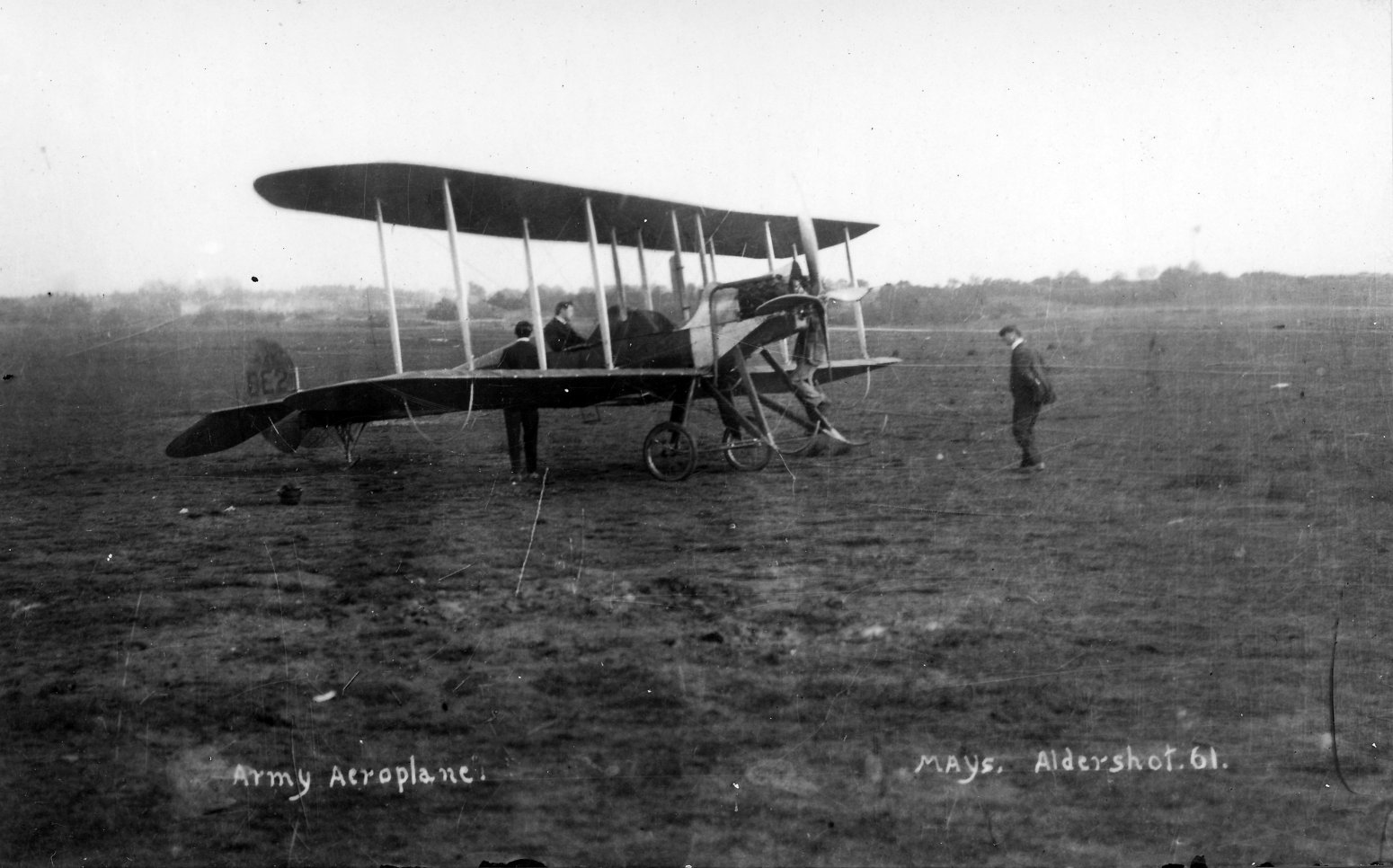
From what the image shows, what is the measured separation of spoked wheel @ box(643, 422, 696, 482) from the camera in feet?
14.3

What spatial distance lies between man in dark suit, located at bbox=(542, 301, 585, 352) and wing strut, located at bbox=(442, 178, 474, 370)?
1060 mm

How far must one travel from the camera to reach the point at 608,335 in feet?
14.3

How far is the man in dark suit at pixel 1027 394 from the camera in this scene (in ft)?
11.2

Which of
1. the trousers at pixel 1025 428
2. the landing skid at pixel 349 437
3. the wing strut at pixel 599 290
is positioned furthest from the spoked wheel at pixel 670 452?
the trousers at pixel 1025 428

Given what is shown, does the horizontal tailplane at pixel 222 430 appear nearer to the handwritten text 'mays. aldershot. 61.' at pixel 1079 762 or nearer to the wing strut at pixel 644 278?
the wing strut at pixel 644 278

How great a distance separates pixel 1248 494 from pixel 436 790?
3216 mm

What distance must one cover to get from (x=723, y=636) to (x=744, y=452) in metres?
2.28

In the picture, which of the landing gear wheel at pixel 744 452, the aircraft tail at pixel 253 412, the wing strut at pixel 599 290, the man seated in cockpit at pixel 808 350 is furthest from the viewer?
the man seated in cockpit at pixel 808 350

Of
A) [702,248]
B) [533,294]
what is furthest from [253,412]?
[702,248]

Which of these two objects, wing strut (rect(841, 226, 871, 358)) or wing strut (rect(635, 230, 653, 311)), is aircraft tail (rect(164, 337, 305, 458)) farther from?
wing strut (rect(841, 226, 871, 358))

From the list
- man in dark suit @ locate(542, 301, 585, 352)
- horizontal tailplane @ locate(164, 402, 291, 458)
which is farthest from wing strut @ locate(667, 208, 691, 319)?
horizontal tailplane @ locate(164, 402, 291, 458)

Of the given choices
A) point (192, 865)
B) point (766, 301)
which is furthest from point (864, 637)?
point (766, 301)

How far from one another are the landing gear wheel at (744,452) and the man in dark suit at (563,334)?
107 cm

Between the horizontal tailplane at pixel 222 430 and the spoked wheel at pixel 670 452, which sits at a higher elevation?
the horizontal tailplane at pixel 222 430
